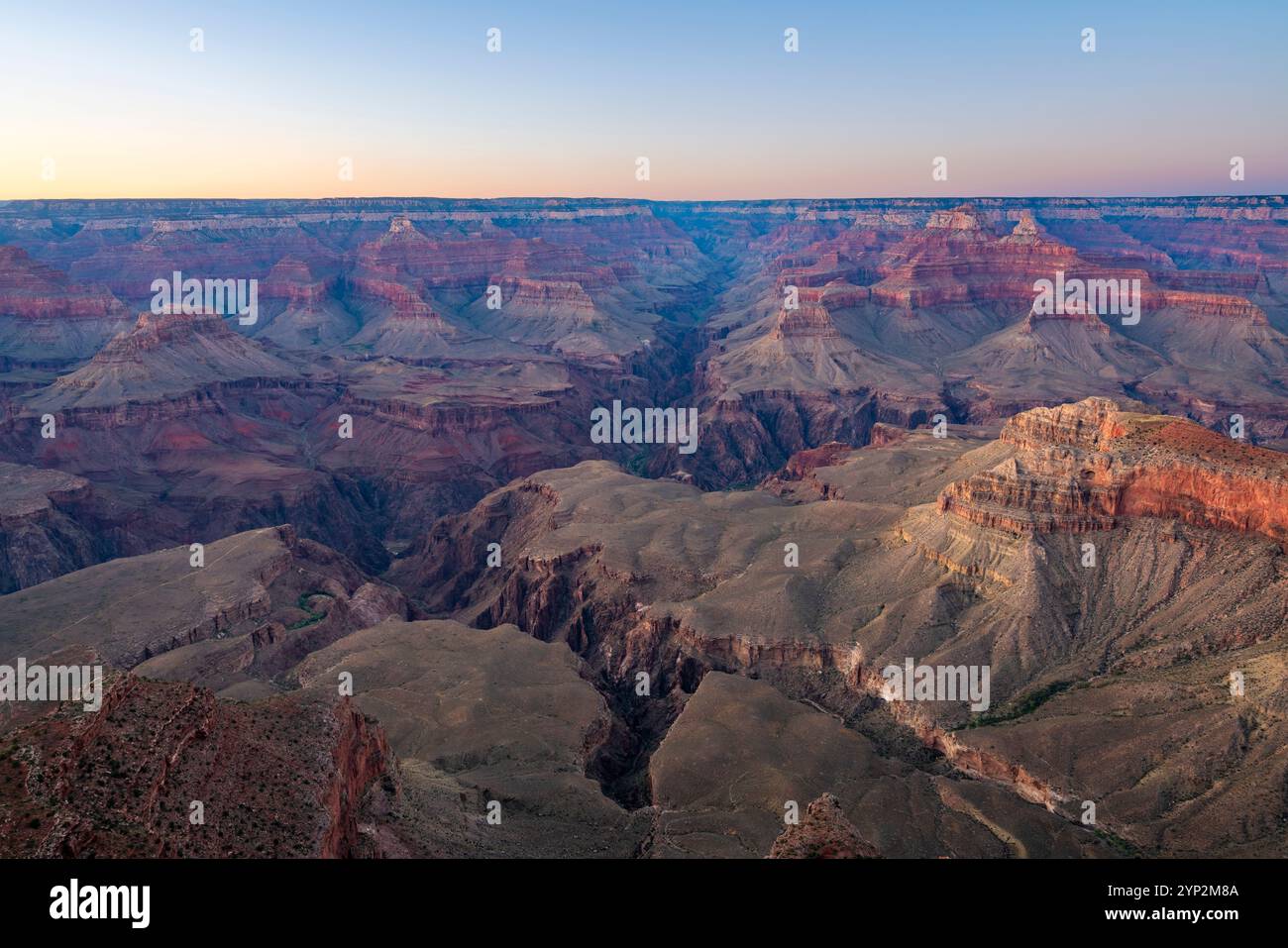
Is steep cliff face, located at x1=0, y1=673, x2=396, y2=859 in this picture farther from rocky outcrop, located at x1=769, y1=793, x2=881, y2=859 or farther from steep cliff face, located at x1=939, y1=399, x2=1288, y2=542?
steep cliff face, located at x1=939, y1=399, x2=1288, y2=542

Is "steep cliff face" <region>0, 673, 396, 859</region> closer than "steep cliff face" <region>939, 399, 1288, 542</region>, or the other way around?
"steep cliff face" <region>0, 673, 396, 859</region>

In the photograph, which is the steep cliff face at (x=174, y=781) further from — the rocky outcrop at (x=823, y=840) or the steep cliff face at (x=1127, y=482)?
the steep cliff face at (x=1127, y=482)

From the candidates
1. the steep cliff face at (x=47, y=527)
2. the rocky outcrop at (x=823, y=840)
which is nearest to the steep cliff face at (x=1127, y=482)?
the rocky outcrop at (x=823, y=840)

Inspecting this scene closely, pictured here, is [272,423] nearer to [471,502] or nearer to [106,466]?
[106,466]

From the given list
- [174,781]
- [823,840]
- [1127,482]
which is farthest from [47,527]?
[1127,482]

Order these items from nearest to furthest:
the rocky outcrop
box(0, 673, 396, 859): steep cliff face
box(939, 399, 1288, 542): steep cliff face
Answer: box(0, 673, 396, 859): steep cliff face
the rocky outcrop
box(939, 399, 1288, 542): steep cliff face

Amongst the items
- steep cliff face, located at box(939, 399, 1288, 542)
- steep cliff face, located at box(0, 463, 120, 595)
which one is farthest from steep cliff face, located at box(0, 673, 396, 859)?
steep cliff face, located at box(0, 463, 120, 595)

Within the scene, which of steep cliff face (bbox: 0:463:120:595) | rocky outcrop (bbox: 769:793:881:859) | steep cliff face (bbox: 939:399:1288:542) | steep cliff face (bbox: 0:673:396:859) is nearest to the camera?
steep cliff face (bbox: 0:673:396:859)

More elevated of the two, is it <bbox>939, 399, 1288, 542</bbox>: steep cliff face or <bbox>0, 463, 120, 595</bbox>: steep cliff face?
<bbox>939, 399, 1288, 542</bbox>: steep cliff face

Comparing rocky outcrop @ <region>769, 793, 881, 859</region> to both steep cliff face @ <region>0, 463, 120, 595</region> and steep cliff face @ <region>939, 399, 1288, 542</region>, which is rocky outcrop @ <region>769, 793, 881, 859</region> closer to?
steep cliff face @ <region>939, 399, 1288, 542</region>

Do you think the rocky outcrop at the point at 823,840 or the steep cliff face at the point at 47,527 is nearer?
the rocky outcrop at the point at 823,840
